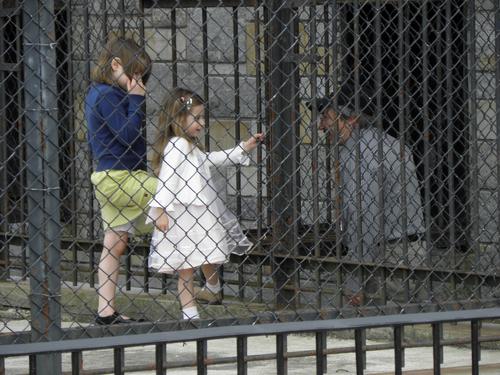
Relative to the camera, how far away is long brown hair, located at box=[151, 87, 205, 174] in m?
8.32

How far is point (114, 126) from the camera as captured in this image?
8180 mm

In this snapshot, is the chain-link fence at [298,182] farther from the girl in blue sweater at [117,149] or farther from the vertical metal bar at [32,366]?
the vertical metal bar at [32,366]

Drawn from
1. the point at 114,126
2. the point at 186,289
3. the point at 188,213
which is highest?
the point at 114,126

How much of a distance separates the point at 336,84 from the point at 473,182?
88 cm

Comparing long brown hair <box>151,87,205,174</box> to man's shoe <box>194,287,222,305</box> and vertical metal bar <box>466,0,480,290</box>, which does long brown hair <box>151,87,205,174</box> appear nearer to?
man's shoe <box>194,287,222,305</box>

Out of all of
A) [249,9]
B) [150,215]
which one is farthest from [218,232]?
[249,9]

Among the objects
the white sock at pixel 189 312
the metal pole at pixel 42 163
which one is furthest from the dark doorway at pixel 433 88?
the metal pole at pixel 42 163

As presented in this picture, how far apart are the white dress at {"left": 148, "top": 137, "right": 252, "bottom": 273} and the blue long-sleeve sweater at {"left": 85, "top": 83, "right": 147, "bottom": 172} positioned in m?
0.18

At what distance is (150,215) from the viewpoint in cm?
845

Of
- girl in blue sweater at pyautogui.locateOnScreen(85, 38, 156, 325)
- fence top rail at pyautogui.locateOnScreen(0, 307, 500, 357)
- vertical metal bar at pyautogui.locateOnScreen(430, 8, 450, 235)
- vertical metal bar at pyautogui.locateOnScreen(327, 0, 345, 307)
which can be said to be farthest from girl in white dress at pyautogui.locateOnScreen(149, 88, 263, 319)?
fence top rail at pyautogui.locateOnScreen(0, 307, 500, 357)

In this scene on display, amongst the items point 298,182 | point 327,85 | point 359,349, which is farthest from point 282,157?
point 359,349

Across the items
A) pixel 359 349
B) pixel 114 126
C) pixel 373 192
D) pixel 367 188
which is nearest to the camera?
pixel 359 349

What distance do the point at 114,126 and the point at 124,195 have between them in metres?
0.47

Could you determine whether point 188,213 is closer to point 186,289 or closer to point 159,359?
point 186,289
